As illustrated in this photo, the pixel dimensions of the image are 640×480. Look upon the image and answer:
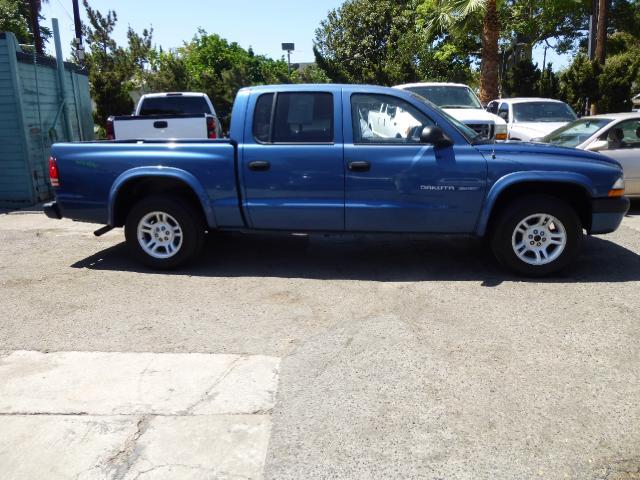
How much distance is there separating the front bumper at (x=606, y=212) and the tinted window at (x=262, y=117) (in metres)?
3.30

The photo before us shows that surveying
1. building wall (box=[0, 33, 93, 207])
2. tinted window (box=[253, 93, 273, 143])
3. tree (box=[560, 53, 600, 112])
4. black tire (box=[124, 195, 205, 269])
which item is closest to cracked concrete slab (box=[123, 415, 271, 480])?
black tire (box=[124, 195, 205, 269])

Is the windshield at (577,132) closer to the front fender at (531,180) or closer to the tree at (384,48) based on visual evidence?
the front fender at (531,180)

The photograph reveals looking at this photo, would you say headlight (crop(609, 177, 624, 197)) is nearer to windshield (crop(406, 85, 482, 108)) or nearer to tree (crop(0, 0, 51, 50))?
windshield (crop(406, 85, 482, 108))

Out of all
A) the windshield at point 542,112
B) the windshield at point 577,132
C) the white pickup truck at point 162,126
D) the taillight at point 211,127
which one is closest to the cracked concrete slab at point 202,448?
the white pickup truck at point 162,126

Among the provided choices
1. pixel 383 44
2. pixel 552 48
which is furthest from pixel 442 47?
pixel 552 48

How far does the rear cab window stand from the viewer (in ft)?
19.7

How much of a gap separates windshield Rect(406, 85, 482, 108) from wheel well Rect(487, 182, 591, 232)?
7164 mm

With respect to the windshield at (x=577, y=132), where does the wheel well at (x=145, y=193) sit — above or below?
below

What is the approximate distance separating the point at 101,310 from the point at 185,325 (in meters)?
0.90

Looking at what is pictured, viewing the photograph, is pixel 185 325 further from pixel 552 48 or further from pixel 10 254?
pixel 552 48

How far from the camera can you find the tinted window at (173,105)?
41.0 ft

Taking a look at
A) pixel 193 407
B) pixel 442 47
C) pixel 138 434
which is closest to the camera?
pixel 138 434

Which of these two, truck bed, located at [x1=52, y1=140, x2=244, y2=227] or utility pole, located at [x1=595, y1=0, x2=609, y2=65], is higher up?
utility pole, located at [x1=595, y1=0, x2=609, y2=65]

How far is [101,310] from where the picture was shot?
17.1ft
